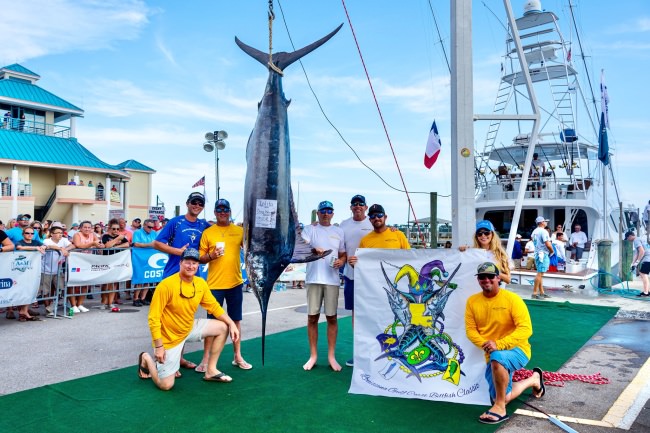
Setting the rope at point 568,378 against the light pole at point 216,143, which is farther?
the light pole at point 216,143

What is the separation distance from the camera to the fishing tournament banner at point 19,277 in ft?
20.9

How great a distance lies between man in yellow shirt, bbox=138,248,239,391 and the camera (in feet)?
12.4

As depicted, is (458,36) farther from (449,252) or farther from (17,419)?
(17,419)

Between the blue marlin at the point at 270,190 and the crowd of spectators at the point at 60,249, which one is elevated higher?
the blue marlin at the point at 270,190

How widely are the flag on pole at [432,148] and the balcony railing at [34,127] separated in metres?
25.4

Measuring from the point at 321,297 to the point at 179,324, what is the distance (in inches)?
51.6

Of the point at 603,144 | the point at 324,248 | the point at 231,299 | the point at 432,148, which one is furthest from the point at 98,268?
the point at 603,144

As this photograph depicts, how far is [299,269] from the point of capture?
11688 millimetres

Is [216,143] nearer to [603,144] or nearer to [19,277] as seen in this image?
[19,277]

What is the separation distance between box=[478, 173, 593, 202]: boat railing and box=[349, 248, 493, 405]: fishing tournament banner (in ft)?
35.9

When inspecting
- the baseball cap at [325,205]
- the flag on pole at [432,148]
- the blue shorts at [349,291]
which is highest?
the flag on pole at [432,148]

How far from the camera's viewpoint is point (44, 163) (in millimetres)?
23828

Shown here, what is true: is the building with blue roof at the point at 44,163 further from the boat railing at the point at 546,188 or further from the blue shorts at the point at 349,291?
the blue shorts at the point at 349,291

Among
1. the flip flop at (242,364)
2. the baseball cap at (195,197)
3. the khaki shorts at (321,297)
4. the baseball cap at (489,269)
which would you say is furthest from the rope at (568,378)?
the baseball cap at (195,197)
